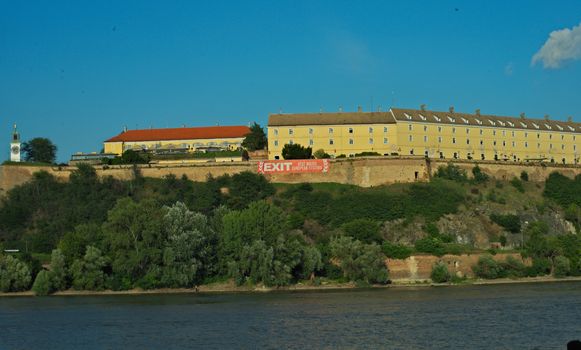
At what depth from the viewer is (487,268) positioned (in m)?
59.8

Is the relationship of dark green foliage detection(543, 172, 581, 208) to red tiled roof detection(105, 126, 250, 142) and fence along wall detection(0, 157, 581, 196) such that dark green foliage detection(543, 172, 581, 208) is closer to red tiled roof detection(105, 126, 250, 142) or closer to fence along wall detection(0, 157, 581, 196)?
fence along wall detection(0, 157, 581, 196)

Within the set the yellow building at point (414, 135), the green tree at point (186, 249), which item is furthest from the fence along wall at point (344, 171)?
the green tree at point (186, 249)

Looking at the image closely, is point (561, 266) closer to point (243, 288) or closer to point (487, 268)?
point (487, 268)

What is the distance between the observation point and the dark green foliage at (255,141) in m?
84.2

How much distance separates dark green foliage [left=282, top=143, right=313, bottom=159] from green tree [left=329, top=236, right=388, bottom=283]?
1920 centimetres

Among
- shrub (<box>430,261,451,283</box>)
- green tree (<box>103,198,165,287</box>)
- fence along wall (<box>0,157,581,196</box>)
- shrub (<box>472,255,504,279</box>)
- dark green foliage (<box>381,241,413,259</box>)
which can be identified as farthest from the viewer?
fence along wall (<box>0,157,581,196</box>)

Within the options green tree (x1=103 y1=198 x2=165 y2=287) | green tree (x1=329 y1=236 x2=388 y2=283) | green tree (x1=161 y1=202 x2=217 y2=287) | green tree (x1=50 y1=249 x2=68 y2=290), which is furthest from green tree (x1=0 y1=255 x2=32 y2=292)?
green tree (x1=329 y1=236 x2=388 y2=283)

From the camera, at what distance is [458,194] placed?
7100 cm

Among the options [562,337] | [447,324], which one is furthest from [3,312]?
[562,337]

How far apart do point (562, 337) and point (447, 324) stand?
5549 mm

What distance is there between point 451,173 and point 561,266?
16.8 metres

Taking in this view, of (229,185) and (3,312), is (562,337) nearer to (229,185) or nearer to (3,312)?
(3,312)

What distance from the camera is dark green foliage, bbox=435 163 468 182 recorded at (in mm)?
74938

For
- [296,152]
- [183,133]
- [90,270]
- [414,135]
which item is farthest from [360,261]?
[183,133]
